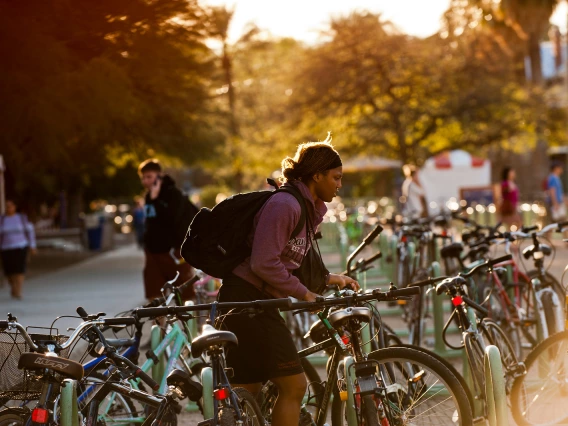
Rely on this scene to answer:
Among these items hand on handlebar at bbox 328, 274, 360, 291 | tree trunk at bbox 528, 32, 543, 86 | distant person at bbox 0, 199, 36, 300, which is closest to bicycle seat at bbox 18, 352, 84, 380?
hand on handlebar at bbox 328, 274, 360, 291

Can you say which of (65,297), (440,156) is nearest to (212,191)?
(440,156)

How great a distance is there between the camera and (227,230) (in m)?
5.11

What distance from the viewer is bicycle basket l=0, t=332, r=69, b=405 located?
4.73 metres

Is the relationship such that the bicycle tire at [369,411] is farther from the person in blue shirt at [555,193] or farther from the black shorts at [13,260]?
the person in blue shirt at [555,193]

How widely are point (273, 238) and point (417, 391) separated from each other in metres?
0.97

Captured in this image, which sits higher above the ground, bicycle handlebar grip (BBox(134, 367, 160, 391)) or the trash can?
bicycle handlebar grip (BBox(134, 367, 160, 391))

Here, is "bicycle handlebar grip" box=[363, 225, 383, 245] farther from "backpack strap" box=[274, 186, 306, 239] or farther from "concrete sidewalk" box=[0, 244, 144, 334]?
"concrete sidewalk" box=[0, 244, 144, 334]

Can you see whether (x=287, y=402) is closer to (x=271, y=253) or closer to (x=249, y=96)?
(x=271, y=253)

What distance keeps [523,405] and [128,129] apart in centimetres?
1684

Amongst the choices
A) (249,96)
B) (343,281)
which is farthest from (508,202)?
(249,96)

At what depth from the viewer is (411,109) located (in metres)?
34.5

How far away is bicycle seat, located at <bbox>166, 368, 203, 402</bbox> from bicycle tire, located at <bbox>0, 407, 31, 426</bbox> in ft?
2.06

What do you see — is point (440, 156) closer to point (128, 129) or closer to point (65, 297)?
point (128, 129)

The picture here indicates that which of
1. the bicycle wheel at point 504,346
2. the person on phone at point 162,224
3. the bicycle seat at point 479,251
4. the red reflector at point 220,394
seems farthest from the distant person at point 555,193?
the red reflector at point 220,394
